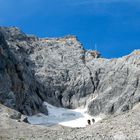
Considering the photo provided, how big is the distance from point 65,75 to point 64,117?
30.2 meters

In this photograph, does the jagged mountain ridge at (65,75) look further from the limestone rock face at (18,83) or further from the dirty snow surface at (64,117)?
the dirty snow surface at (64,117)

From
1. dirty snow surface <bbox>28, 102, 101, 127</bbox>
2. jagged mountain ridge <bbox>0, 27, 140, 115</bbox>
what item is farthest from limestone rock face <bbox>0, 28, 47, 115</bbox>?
dirty snow surface <bbox>28, 102, 101, 127</bbox>

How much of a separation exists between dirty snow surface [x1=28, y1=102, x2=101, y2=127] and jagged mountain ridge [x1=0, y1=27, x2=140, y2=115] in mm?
2654

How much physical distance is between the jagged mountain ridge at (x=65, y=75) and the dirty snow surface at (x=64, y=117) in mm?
2654

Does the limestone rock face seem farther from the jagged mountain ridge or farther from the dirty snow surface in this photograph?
the dirty snow surface

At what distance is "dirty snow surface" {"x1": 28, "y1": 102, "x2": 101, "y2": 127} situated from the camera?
11394cm

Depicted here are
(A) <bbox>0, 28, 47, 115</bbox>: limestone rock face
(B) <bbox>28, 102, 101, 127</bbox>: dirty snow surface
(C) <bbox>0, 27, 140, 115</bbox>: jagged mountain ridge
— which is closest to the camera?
(A) <bbox>0, 28, 47, 115</bbox>: limestone rock face

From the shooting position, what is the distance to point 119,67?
147625mm

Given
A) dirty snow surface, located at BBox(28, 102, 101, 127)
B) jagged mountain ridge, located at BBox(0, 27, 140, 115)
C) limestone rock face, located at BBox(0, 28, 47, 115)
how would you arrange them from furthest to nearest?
jagged mountain ridge, located at BBox(0, 27, 140, 115)
dirty snow surface, located at BBox(28, 102, 101, 127)
limestone rock face, located at BBox(0, 28, 47, 115)

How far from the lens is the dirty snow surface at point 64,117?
374 ft

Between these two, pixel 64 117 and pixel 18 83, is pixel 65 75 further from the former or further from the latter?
pixel 18 83

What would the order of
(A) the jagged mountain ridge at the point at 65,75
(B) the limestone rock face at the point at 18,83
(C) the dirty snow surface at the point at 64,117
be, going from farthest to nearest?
(A) the jagged mountain ridge at the point at 65,75, (C) the dirty snow surface at the point at 64,117, (B) the limestone rock face at the point at 18,83

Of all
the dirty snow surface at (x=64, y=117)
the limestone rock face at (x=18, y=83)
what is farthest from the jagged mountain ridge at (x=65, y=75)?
the dirty snow surface at (x=64, y=117)

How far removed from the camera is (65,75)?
155 metres
